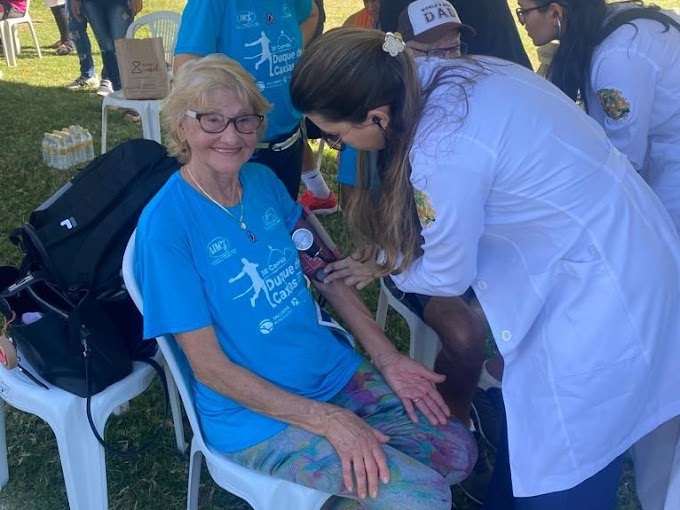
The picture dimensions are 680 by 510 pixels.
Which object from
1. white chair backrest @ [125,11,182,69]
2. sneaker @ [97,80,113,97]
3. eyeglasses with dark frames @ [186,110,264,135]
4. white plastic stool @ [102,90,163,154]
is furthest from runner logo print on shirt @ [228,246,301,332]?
sneaker @ [97,80,113,97]

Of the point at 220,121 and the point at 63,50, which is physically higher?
the point at 220,121

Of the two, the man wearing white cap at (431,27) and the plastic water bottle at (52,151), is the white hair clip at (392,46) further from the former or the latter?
the plastic water bottle at (52,151)

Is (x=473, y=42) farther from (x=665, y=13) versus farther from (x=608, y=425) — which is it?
(x=608, y=425)

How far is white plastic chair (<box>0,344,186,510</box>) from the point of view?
1.90m

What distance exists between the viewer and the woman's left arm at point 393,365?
1918 mm

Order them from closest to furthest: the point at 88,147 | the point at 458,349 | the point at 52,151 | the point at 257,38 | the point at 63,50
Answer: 1. the point at 458,349
2. the point at 257,38
3. the point at 52,151
4. the point at 88,147
5. the point at 63,50

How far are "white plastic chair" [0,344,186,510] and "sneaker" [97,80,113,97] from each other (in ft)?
16.7

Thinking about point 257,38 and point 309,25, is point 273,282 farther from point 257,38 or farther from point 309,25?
point 309,25

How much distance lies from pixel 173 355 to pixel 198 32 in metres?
1.19

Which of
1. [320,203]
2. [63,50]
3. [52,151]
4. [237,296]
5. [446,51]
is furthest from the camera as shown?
[63,50]

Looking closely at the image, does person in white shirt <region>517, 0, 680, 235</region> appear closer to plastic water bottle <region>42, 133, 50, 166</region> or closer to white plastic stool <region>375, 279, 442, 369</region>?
white plastic stool <region>375, 279, 442, 369</region>

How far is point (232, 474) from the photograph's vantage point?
1.74 meters

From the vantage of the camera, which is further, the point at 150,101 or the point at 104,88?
the point at 104,88

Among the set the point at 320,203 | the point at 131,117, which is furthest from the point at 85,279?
the point at 131,117
